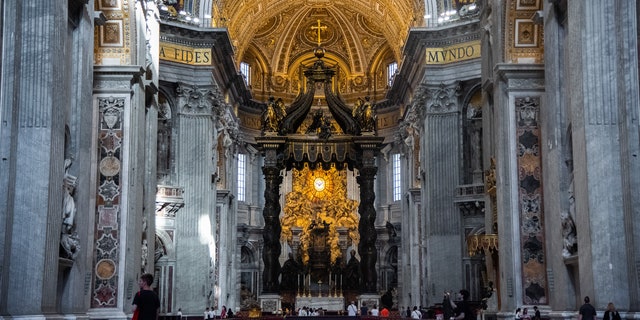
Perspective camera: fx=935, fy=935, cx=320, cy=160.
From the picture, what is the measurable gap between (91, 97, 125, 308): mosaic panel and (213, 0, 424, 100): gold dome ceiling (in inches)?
1007

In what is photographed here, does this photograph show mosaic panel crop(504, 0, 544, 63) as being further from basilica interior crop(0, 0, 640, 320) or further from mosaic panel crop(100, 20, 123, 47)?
mosaic panel crop(100, 20, 123, 47)

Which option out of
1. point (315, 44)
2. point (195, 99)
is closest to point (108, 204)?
point (195, 99)

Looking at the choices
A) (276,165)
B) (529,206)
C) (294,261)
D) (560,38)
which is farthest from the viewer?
(294,261)

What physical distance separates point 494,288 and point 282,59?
2933cm

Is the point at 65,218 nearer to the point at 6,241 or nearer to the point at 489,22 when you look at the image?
the point at 6,241

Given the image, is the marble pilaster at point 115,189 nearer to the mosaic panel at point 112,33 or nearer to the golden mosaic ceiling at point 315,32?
the mosaic panel at point 112,33

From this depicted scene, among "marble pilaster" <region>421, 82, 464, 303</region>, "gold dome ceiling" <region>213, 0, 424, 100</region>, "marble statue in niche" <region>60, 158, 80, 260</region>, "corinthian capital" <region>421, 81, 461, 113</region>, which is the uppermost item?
"gold dome ceiling" <region>213, 0, 424, 100</region>

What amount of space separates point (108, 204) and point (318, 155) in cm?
2046

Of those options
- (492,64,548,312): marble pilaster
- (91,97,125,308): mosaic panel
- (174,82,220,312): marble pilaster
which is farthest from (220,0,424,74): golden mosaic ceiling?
(492,64,548,312): marble pilaster

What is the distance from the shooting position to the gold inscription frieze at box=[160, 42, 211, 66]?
110 ft

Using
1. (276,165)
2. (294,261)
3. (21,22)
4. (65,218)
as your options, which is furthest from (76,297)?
(294,261)

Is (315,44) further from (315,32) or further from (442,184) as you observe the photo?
(442,184)

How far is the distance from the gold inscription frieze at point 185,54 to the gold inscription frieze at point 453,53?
8240 mm

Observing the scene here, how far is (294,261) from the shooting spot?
43625 mm
